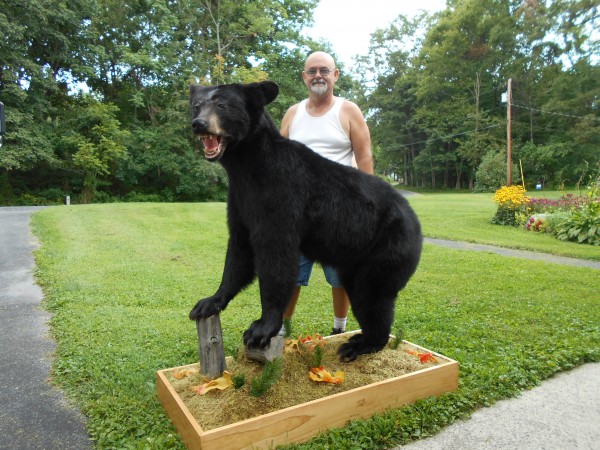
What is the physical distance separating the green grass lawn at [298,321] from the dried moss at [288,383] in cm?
25

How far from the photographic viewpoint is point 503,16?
1630 inches

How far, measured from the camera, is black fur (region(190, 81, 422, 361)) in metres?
2.53

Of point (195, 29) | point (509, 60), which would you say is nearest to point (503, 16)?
point (509, 60)

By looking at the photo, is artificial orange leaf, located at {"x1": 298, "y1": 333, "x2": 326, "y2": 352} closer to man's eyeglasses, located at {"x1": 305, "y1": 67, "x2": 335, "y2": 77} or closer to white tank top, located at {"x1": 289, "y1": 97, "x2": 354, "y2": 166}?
white tank top, located at {"x1": 289, "y1": 97, "x2": 354, "y2": 166}

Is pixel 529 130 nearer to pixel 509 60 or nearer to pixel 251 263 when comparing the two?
pixel 509 60

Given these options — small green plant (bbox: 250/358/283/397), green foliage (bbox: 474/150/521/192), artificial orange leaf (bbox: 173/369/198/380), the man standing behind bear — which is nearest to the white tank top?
the man standing behind bear

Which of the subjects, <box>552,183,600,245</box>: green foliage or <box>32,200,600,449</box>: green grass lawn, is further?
<box>552,183,600,245</box>: green foliage

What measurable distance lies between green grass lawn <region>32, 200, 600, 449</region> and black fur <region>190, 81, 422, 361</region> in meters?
0.81

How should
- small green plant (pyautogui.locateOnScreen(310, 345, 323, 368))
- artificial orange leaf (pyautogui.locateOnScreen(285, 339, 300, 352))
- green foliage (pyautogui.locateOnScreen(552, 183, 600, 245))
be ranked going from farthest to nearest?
1. green foliage (pyautogui.locateOnScreen(552, 183, 600, 245))
2. artificial orange leaf (pyautogui.locateOnScreen(285, 339, 300, 352))
3. small green plant (pyautogui.locateOnScreen(310, 345, 323, 368))

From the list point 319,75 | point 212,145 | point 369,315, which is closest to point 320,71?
point 319,75

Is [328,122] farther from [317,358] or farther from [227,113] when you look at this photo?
[317,358]

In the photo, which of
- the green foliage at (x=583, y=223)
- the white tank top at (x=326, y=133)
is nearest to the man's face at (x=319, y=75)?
the white tank top at (x=326, y=133)

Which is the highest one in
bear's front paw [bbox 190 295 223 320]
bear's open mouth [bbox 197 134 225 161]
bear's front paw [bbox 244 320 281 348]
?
bear's open mouth [bbox 197 134 225 161]

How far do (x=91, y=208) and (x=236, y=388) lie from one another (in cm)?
1532
